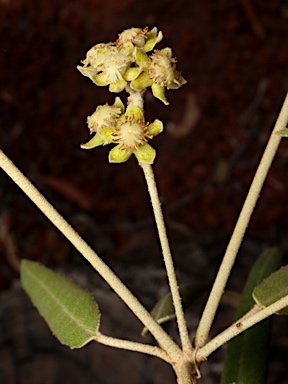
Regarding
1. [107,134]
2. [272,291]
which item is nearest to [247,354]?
[272,291]

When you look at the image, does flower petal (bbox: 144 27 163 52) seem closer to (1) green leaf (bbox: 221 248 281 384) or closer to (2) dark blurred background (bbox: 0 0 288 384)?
(1) green leaf (bbox: 221 248 281 384)

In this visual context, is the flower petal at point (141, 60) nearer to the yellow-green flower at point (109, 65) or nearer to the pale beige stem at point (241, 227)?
the yellow-green flower at point (109, 65)

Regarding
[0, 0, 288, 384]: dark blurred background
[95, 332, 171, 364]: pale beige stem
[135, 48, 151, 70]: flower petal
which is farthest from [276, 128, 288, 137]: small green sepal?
[0, 0, 288, 384]: dark blurred background

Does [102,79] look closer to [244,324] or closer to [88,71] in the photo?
[88,71]

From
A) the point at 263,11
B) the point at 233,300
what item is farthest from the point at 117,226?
the point at 233,300

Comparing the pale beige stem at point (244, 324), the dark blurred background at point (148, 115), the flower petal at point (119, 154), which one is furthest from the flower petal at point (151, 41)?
the dark blurred background at point (148, 115)

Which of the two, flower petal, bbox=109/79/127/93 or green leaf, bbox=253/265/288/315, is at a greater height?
flower petal, bbox=109/79/127/93

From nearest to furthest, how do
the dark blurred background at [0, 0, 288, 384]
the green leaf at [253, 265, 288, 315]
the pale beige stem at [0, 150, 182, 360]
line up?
the pale beige stem at [0, 150, 182, 360], the green leaf at [253, 265, 288, 315], the dark blurred background at [0, 0, 288, 384]
